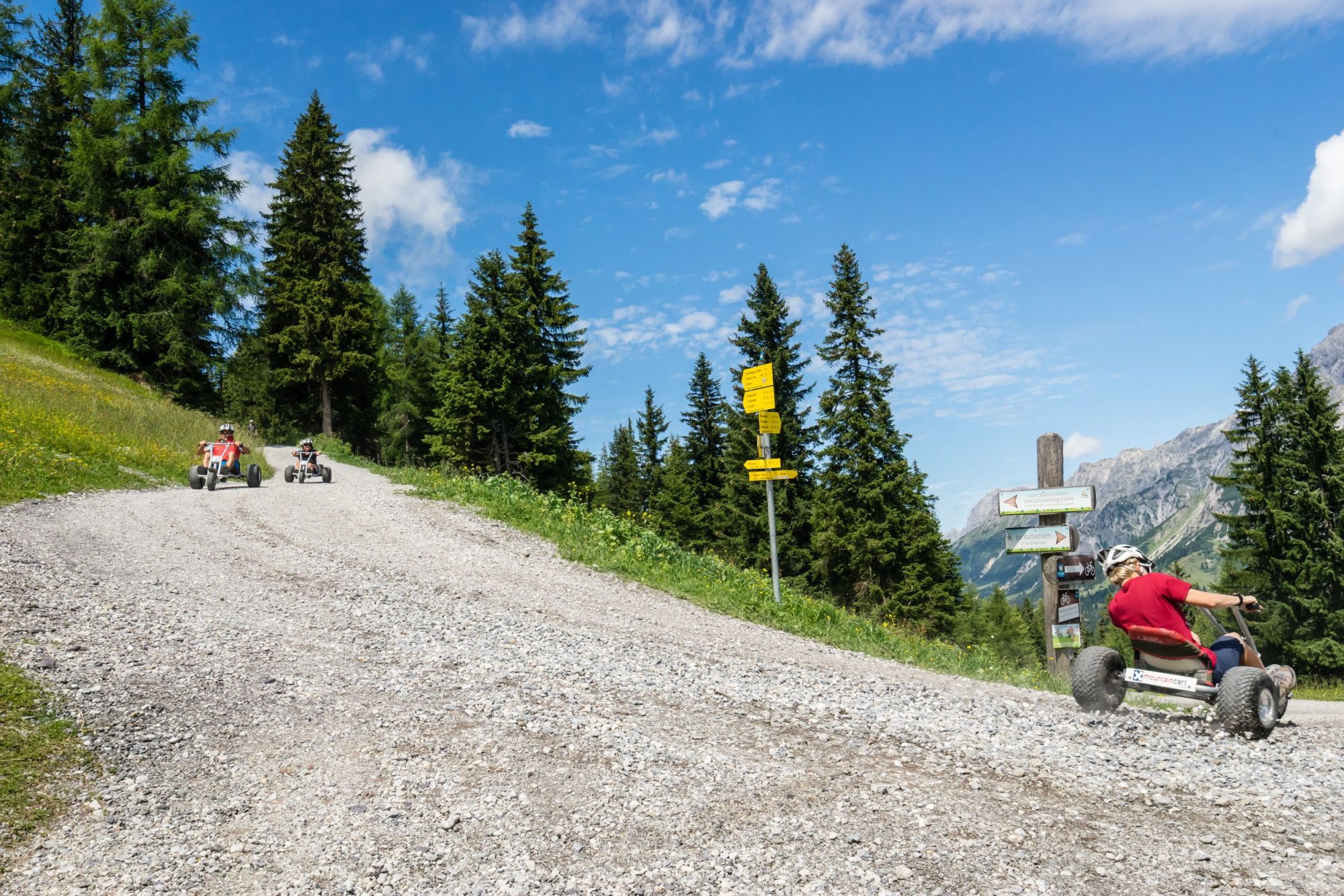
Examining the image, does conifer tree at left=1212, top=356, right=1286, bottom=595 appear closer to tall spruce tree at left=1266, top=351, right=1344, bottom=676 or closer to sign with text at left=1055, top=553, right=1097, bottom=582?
tall spruce tree at left=1266, top=351, right=1344, bottom=676

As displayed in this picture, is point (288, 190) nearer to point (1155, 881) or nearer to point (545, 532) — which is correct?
point (545, 532)

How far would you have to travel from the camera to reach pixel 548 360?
36.3m

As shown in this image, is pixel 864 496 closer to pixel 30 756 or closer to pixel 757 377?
pixel 757 377

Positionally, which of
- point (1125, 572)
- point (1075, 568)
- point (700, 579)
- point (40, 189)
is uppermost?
point (40, 189)

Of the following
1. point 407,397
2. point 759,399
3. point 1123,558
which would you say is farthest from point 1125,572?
point 407,397

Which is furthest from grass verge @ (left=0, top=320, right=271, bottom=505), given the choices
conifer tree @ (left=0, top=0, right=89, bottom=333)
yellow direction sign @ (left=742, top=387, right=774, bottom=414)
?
yellow direction sign @ (left=742, top=387, right=774, bottom=414)

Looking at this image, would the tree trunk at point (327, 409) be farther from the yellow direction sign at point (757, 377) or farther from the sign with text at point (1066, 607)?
the sign with text at point (1066, 607)

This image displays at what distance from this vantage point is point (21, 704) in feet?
16.9

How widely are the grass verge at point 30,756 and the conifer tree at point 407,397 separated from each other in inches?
1784

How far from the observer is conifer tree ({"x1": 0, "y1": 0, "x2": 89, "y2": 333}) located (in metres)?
38.2

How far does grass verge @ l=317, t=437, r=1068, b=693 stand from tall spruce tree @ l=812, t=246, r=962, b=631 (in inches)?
608

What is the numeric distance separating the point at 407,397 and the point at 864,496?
113 ft

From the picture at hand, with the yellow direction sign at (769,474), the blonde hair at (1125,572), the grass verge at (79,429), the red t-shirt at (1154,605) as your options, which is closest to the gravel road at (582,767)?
the red t-shirt at (1154,605)

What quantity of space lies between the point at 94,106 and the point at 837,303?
35.6 m
